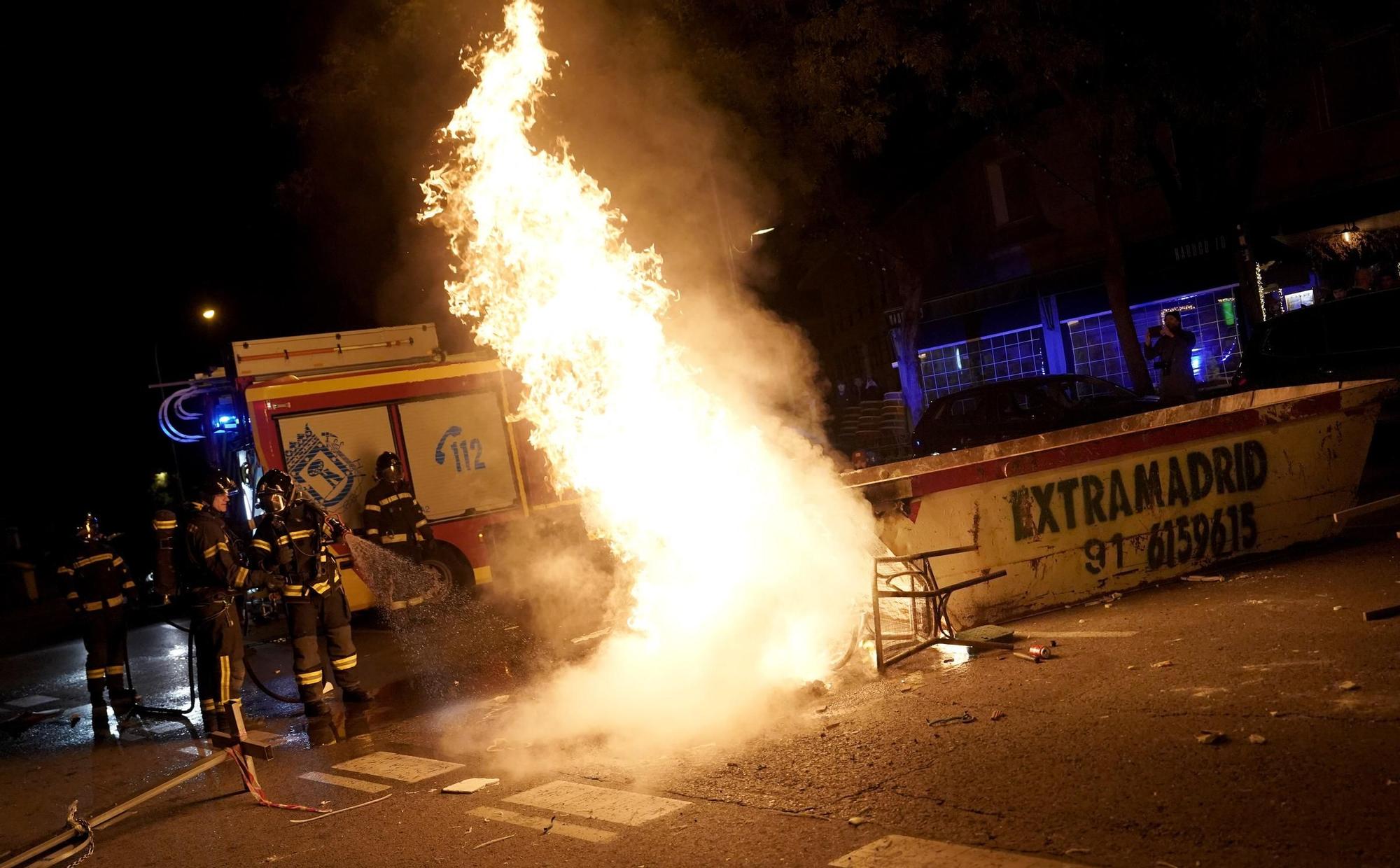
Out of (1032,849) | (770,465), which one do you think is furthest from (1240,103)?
(1032,849)

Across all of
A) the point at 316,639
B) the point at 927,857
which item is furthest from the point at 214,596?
the point at 927,857

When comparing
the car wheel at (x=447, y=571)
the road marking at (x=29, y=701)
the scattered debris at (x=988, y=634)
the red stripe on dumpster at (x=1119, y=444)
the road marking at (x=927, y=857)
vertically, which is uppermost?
the red stripe on dumpster at (x=1119, y=444)

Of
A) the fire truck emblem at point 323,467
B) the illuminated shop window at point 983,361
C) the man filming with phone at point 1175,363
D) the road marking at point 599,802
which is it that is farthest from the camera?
the illuminated shop window at point 983,361

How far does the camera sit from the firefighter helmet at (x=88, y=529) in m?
10.3

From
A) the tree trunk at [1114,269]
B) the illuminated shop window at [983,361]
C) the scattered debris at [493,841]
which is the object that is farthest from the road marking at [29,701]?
the illuminated shop window at [983,361]

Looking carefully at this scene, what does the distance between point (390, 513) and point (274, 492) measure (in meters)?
3.33

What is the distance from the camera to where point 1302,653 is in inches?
233

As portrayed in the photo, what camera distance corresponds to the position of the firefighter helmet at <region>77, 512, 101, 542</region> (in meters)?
10.3

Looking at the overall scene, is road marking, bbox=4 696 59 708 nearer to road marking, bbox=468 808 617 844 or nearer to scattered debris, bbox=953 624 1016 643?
road marking, bbox=468 808 617 844

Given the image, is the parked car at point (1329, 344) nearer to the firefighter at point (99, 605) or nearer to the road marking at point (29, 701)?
the firefighter at point (99, 605)

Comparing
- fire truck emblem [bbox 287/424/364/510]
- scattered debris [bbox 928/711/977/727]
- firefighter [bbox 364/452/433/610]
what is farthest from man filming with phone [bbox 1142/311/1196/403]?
fire truck emblem [bbox 287/424/364/510]

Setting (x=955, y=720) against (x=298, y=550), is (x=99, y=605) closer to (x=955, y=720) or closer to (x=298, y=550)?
(x=298, y=550)

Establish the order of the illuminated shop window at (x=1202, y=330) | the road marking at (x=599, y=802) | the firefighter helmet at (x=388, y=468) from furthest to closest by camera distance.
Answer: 1. the illuminated shop window at (x=1202, y=330)
2. the firefighter helmet at (x=388, y=468)
3. the road marking at (x=599, y=802)

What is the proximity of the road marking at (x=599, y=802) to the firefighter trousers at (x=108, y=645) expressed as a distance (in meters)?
6.48
